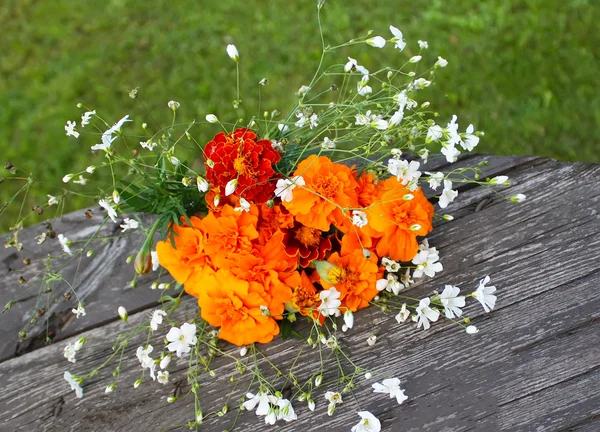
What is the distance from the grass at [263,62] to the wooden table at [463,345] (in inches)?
52.1

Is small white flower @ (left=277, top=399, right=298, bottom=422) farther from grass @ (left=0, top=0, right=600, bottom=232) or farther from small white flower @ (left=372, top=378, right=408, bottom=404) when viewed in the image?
grass @ (left=0, top=0, right=600, bottom=232)

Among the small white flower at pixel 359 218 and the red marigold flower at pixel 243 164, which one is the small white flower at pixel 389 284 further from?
the red marigold flower at pixel 243 164

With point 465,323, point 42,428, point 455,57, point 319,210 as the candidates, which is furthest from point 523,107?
point 42,428

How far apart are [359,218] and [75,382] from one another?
745mm

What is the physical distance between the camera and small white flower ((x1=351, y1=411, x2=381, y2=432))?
1172mm

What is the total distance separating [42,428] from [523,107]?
8.28 feet

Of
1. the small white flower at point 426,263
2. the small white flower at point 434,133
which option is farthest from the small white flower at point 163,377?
the small white flower at point 434,133

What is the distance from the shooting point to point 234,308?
1.21m

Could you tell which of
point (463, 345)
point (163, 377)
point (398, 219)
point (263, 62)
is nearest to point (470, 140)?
point (398, 219)

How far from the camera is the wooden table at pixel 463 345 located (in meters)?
1.22

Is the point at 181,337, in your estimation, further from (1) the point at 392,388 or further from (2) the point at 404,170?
(2) the point at 404,170

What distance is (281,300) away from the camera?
123 centimetres

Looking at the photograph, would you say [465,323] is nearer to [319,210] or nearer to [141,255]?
[319,210]

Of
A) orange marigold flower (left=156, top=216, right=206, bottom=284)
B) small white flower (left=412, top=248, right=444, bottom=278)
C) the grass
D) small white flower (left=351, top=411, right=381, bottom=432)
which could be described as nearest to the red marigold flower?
orange marigold flower (left=156, top=216, right=206, bottom=284)
